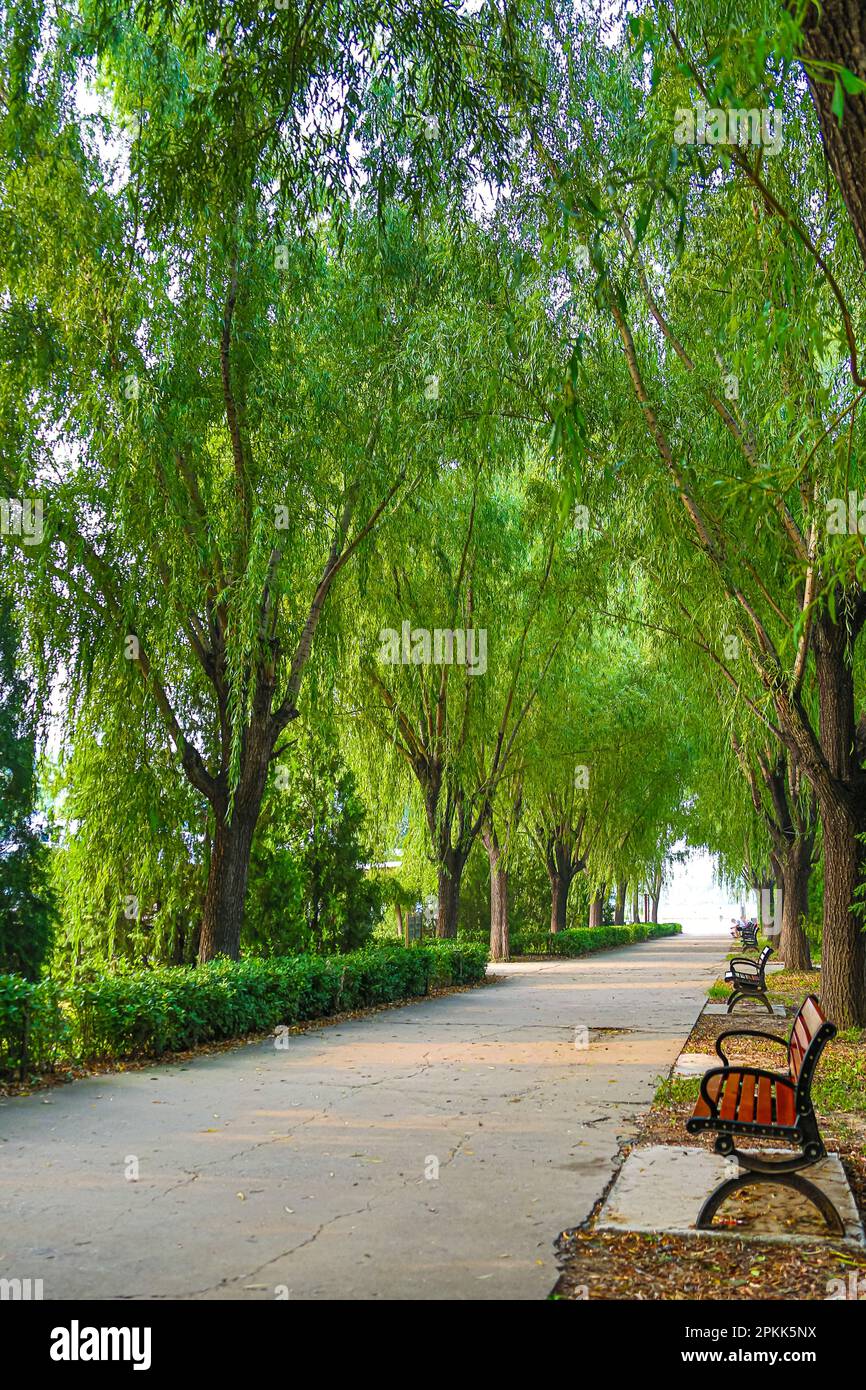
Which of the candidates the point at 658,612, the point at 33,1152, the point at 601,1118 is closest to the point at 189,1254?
the point at 33,1152

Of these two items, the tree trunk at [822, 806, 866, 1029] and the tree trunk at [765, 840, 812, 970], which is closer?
the tree trunk at [822, 806, 866, 1029]

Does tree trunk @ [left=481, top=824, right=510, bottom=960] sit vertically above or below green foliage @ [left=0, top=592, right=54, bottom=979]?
below

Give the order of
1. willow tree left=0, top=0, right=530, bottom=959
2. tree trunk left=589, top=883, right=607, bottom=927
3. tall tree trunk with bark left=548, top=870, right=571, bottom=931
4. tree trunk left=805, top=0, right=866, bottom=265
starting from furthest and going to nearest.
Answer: tree trunk left=589, top=883, right=607, bottom=927 < tall tree trunk with bark left=548, top=870, right=571, bottom=931 < willow tree left=0, top=0, right=530, bottom=959 < tree trunk left=805, top=0, right=866, bottom=265

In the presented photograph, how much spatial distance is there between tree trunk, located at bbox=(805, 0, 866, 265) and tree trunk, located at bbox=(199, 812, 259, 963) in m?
9.90

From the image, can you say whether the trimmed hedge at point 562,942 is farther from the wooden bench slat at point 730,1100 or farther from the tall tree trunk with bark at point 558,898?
the wooden bench slat at point 730,1100

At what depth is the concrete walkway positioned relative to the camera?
4.42 m

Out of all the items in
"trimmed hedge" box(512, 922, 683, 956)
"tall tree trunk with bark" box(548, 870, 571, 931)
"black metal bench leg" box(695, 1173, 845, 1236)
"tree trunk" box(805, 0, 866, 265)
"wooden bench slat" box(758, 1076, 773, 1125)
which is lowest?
"trimmed hedge" box(512, 922, 683, 956)

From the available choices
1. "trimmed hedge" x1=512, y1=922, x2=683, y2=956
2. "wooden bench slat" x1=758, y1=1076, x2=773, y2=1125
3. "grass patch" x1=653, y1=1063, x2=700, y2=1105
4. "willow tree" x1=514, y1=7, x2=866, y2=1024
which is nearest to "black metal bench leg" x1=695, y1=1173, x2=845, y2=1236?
"wooden bench slat" x1=758, y1=1076, x2=773, y2=1125

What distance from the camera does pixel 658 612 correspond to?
14406 millimetres

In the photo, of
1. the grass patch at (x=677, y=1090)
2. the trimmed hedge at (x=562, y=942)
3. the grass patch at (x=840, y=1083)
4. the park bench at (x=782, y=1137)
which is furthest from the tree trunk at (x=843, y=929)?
the trimmed hedge at (x=562, y=942)

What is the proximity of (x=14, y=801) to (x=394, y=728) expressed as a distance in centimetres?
884

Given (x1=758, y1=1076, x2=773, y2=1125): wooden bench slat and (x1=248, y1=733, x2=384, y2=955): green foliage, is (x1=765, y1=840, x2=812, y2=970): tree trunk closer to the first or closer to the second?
(x1=248, y1=733, x2=384, y2=955): green foliage

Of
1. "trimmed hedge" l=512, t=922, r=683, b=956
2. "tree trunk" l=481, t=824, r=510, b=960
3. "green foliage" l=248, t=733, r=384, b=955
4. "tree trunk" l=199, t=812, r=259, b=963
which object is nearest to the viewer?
"tree trunk" l=199, t=812, r=259, b=963
